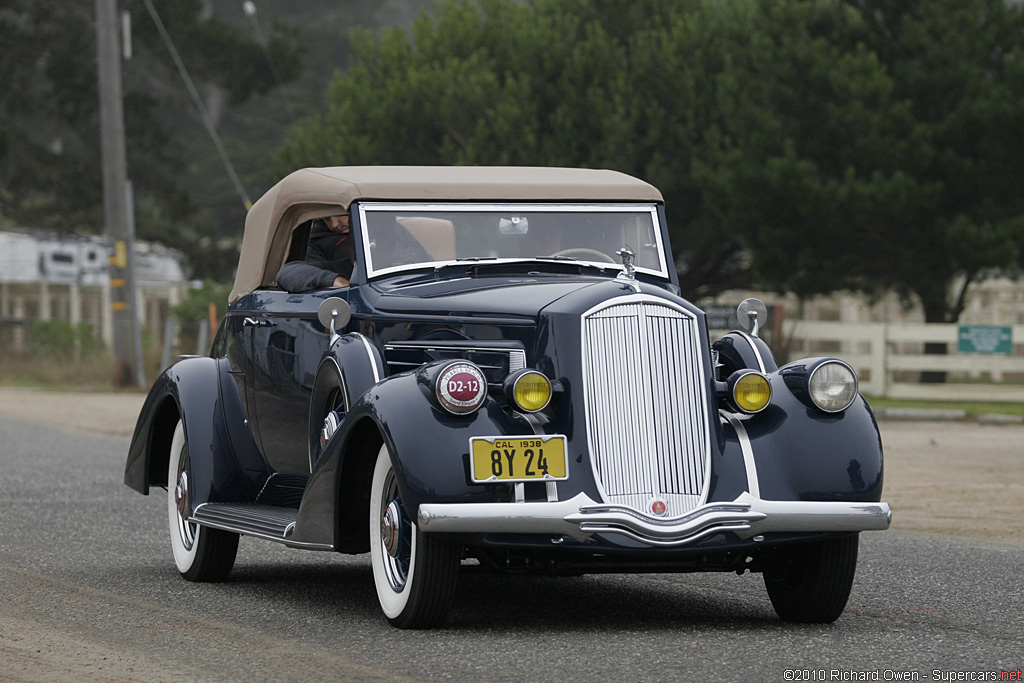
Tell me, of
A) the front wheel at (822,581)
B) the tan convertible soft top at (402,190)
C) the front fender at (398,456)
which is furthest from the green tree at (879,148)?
the front fender at (398,456)

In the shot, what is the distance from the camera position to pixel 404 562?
21.4ft

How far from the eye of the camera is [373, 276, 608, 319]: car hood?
6.78 meters

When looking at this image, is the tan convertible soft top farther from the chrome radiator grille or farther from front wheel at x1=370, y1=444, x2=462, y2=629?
front wheel at x1=370, y1=444, x2=462, y2=629

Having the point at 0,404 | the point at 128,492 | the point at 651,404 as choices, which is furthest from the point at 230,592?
the point at 0,404

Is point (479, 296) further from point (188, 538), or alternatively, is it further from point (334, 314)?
point (188, 538)

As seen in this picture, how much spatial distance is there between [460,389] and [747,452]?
3.93ft

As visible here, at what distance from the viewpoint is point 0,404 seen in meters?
26.1

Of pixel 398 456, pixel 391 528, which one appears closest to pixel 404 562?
pixel 391 528

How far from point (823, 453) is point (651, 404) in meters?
0.74

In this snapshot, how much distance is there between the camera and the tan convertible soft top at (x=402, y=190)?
26.1 ft

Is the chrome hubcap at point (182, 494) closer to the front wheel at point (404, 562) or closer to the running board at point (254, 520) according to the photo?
the running board at point (254, 520)

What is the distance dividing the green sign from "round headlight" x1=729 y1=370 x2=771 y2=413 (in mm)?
19671

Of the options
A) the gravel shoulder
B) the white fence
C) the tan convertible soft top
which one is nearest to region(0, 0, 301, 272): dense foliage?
the gravel shoulder

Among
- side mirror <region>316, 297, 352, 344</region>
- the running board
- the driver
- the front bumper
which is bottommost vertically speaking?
the running board
